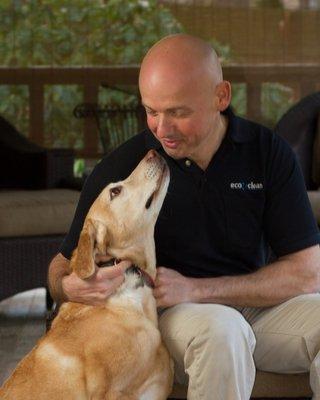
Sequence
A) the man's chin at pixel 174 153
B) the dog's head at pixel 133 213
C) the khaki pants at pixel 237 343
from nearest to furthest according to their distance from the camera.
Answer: the khaki pants at pixel 237 343 < the dog's head at pixel 133 213 < the man's chin at pixel 174 153

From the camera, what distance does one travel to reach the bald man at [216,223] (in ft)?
8.72

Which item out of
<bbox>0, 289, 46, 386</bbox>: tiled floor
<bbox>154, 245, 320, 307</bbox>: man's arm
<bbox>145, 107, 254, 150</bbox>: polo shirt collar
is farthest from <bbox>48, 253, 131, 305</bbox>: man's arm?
<bbox>0, 289, 46, 386</bbox>: tiled floor

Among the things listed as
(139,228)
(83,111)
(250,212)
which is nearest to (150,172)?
(139,228)

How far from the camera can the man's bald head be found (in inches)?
105

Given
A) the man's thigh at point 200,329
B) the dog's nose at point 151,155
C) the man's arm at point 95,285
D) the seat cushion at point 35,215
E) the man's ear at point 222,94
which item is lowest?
the seat cushion at point 35,215

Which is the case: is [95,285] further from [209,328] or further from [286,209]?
[286,209]

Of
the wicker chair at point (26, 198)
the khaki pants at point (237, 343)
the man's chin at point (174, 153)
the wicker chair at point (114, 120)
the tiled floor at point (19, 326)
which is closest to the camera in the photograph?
the khaki pants at point (237, 343)

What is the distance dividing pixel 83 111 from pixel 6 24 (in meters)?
0.74

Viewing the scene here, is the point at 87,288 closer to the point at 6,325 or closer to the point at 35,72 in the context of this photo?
the point at 6,325

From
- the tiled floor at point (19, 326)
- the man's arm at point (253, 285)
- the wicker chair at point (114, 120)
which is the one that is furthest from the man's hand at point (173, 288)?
the wicker chair at point (114, 120)

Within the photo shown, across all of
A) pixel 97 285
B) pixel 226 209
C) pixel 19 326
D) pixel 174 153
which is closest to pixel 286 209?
pixel 226 209

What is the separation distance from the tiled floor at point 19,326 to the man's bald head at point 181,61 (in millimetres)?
1658

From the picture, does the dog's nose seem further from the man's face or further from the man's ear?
the man's ear

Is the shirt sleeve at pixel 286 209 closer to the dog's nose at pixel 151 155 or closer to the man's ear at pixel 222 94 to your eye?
the man's ear at pixel 222 94
